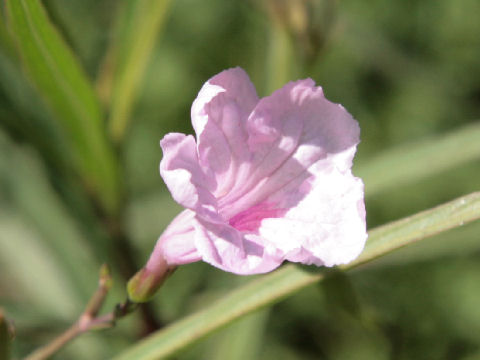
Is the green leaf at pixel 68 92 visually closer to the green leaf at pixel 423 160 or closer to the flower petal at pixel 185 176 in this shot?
the flower petal at pixel 185 176

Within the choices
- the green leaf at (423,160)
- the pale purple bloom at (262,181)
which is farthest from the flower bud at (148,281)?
the green leaf at (423,160)

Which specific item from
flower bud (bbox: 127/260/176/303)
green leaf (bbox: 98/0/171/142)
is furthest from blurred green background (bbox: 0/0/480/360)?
flower bud (bbox: 127/260/176/303)

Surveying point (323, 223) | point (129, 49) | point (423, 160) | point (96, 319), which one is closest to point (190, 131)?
point (129, 49)

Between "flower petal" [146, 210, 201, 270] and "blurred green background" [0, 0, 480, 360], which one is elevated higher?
"flower petal" [146, 210, 201, 270]

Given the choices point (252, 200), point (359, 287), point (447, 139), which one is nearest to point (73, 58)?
point (252, 200)

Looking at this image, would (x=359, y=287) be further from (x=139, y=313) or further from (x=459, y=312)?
(x=139, y=313)

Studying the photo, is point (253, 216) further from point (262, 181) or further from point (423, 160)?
point (423, 160)

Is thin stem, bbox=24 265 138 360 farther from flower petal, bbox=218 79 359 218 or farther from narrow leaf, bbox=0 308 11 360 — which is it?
flower petal, bbox=218 79 359 218
